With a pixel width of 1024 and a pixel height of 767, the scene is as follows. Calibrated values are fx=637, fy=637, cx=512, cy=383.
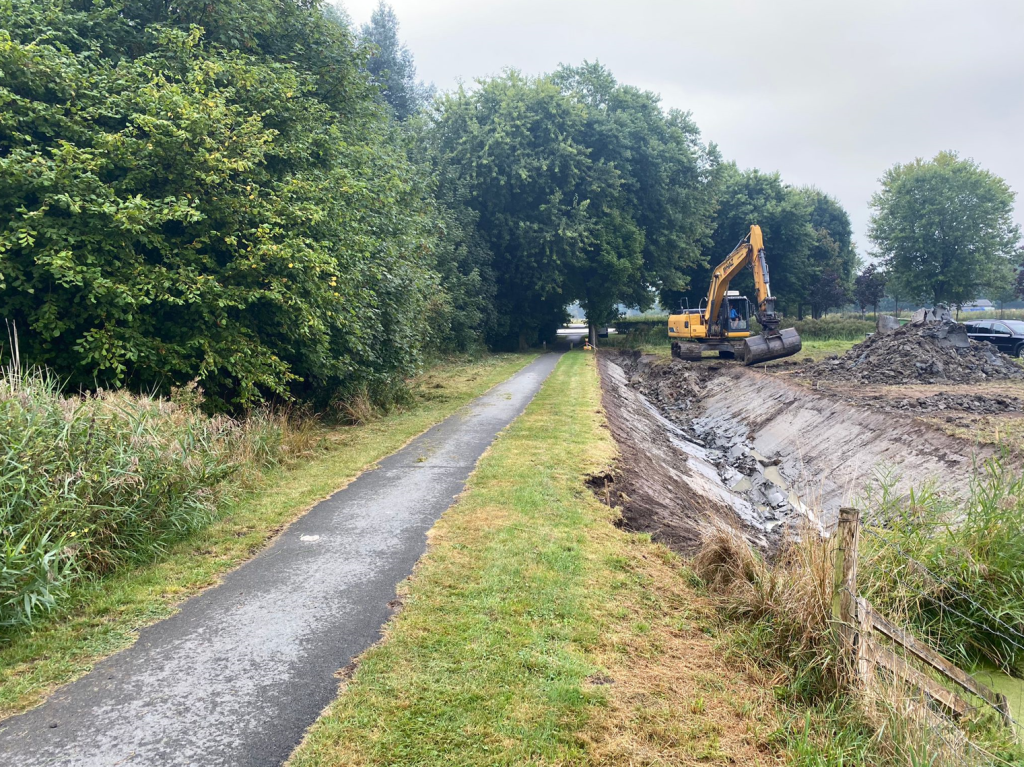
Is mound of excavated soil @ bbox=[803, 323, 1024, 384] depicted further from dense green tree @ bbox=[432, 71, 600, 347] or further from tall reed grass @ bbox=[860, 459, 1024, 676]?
tall reed grass @ bbox=[860, 459, 1024, 676]

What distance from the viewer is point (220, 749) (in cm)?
339

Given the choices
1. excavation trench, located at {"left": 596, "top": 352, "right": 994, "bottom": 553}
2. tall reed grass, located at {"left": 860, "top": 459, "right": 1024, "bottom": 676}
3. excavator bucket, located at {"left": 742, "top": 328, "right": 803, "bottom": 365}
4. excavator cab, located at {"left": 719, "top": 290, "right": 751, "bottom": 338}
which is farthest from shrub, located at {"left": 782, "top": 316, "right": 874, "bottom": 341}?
tall reed grass, located at {"left": 860, "top": 459, "right": 1024, "bottom": 676}

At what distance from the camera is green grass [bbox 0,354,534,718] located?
413 cm

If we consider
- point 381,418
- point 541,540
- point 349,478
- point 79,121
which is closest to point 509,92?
point 381,418

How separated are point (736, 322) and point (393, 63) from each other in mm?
38923

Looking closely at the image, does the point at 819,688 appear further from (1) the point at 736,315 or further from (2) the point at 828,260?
(2) the point at 828,260

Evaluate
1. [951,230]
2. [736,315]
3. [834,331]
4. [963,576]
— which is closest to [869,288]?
[951,230]

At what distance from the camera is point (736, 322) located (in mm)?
27484

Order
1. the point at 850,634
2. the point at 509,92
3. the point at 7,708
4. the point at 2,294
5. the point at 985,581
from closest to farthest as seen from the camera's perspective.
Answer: the point at 7,708 → the point at 850,634 → the point at 985,581 → the point at 2,294 → the point at 509,92

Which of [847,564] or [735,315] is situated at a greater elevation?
[735,315]

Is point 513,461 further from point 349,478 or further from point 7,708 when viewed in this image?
point 7,708

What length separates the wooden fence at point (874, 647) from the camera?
4.02 m

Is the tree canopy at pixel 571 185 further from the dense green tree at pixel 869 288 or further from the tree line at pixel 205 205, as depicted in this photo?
the dense green tree at pixel 869 288

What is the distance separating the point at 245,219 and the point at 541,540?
24.0 ft
